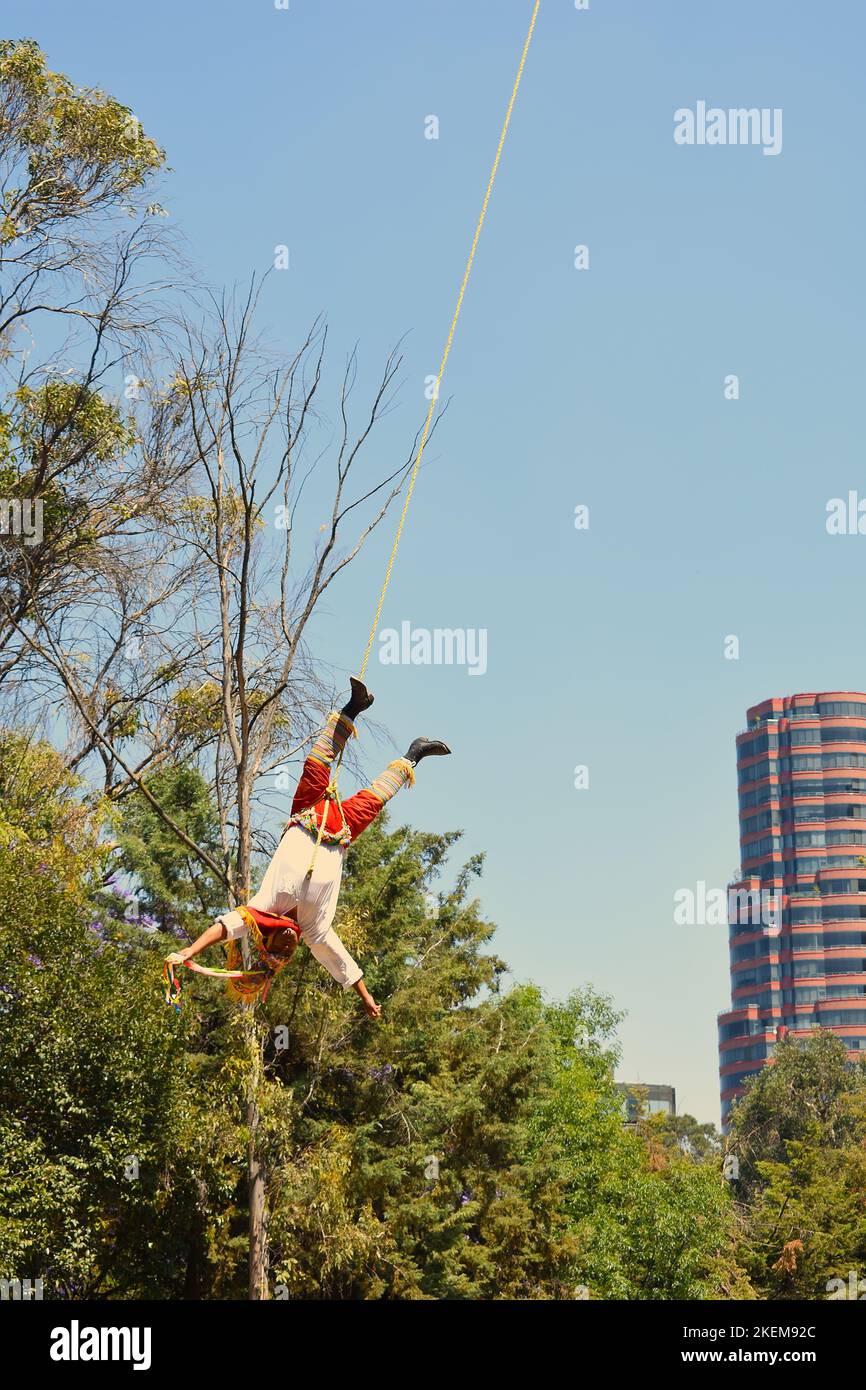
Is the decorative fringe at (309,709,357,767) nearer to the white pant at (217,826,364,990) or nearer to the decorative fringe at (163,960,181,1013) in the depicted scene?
the white pant at (217,826,364,990)

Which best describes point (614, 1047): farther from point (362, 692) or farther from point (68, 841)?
point (362, 692)

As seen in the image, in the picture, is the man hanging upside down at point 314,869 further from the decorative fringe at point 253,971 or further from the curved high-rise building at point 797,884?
the curved high-rise building at point 797,884

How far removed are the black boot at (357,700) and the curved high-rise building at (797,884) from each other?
103 m

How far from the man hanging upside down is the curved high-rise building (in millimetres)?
103287

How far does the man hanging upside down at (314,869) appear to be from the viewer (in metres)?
8.51

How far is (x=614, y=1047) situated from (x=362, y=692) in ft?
105

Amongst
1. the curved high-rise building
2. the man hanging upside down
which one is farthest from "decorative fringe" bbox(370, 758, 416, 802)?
the curved high-rise building

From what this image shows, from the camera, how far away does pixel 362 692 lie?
872cm

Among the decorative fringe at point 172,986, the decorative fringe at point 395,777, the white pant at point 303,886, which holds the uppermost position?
the decorative fringe at point 395,777

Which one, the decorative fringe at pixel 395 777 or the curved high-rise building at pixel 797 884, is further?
the curved high-rise building at pixel 797 884

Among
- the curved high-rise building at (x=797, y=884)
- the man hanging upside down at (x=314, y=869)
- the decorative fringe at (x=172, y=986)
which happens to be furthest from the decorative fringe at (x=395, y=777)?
the curved high-rise building at (x=797, y=884)

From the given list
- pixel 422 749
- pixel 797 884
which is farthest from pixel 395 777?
pixel 797 884

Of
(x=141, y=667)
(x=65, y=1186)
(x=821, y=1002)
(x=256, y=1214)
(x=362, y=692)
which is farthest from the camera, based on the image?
(x=821, y=1002)
